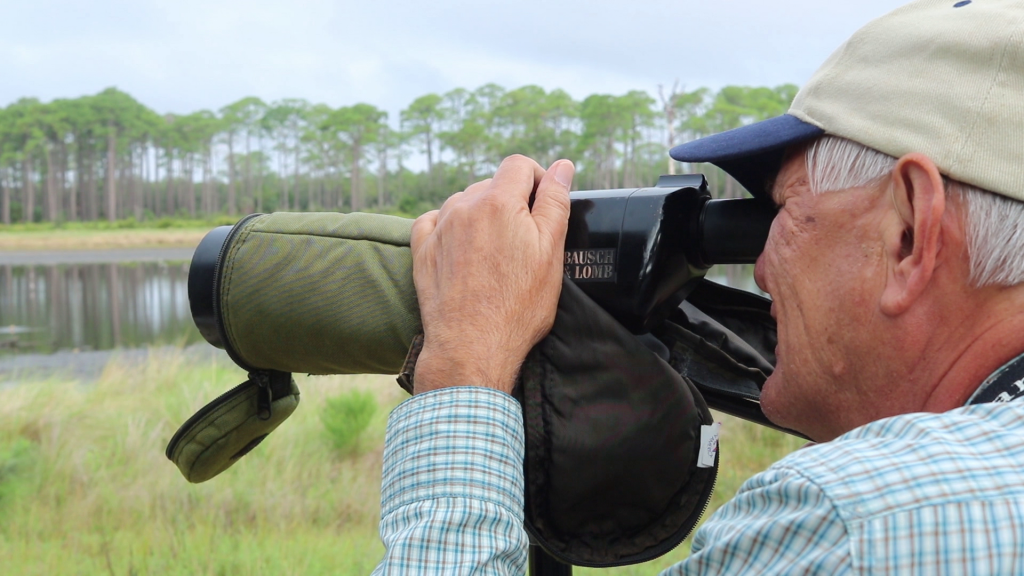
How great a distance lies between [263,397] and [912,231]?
3.37 ft

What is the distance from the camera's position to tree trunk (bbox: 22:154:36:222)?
157 ft

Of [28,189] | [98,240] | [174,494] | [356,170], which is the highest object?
[356,170]

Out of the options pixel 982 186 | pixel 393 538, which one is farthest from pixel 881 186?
pixel 393 538

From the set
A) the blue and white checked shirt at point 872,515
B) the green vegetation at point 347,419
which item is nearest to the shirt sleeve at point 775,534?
the blue and white checked shirt at point 872,515

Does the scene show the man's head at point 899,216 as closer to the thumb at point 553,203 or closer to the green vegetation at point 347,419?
the thumb at point 553,203

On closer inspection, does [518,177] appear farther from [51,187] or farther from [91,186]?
[91,186]

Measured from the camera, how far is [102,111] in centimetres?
4616

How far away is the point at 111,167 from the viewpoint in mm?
48125

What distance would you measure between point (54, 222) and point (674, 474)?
168 ft

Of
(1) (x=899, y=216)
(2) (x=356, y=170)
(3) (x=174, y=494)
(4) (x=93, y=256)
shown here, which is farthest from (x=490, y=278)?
(2) (x=356, y=170)

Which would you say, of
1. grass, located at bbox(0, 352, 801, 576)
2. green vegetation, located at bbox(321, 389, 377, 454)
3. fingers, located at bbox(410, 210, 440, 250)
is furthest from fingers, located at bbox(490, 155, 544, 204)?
green vegetation, located at bbox(321, 389, 377, 454)

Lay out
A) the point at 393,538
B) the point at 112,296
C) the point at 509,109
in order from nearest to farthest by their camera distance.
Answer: the point at 393,538 → the point at 112,296 → the point at 509,109

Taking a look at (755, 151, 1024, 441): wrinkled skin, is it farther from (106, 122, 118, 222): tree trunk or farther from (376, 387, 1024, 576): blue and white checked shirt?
(106, 122, 118, 222): tree trunk

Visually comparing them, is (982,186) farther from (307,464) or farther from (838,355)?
(307,464)
